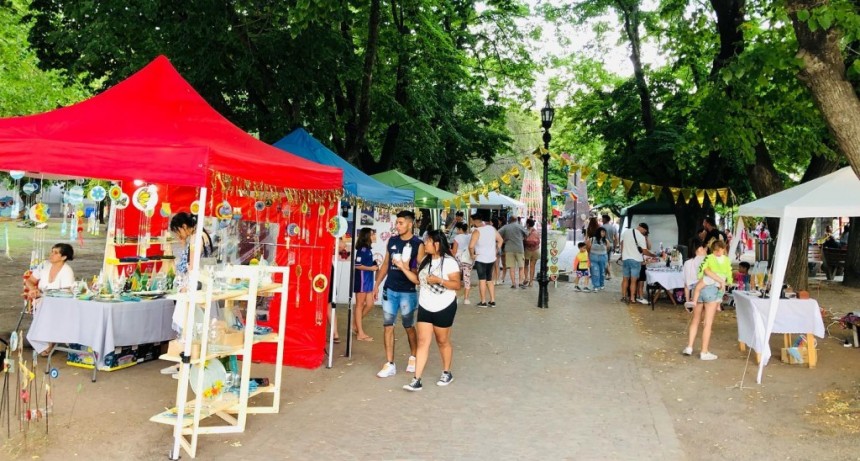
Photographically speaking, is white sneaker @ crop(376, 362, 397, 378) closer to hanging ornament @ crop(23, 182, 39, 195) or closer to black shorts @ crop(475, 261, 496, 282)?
hanging ornament @ crop(23, 182, 39, 195)

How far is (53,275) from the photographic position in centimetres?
740

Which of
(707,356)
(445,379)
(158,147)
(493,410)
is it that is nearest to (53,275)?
(158,147)

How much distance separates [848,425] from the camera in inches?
229

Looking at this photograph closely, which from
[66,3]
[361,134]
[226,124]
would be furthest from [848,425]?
[66,3]

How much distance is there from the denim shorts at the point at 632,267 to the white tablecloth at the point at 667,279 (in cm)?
44

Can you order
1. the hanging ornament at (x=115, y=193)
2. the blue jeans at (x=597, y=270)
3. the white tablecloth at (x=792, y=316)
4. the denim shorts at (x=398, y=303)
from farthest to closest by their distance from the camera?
the blue jeans at (x=597, y=270), the white tablecloth at (x=792, y=316), the hanging ornament at (x=115, y=193), the denim shorts at (x=398, y=303)

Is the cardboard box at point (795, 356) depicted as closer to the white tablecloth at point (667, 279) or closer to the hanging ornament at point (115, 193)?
the white tablecloth at point (667, 279)

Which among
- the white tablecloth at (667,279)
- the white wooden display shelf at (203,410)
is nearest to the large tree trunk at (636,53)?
the white tablecloth at (667,279)

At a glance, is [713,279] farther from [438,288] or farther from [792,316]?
[438,288]

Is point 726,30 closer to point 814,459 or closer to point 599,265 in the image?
point 599,265

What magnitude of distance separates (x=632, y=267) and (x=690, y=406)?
308 inches

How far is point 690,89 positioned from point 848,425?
1546 cm

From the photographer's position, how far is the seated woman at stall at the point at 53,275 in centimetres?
732

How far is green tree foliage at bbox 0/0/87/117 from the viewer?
19.4 meters
